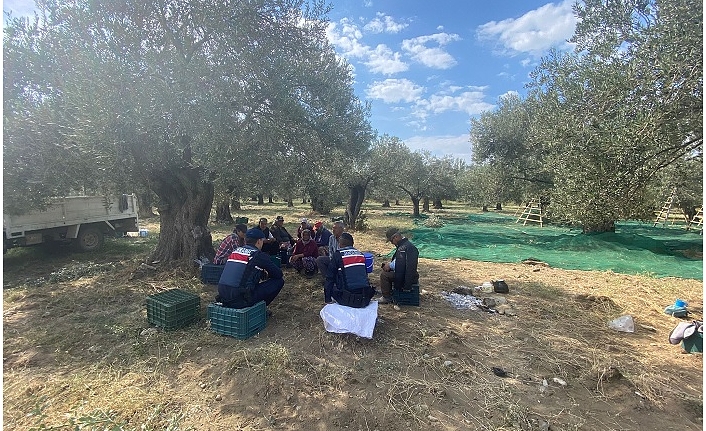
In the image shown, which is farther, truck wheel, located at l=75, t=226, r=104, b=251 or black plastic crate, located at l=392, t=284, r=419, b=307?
truck wheel, located at l=75, t=226, r=104, b=251

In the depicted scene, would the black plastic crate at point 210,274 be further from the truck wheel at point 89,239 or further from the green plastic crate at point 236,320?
the truck wheel at point 89,239

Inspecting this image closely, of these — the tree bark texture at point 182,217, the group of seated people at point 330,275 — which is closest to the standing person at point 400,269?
the group of seated people at point 330,275

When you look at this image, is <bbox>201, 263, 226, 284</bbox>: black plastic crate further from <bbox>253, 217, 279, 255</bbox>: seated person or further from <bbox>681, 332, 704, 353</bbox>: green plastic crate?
<bbox>681, 332, 704, 353</bbox>: green plastic crate

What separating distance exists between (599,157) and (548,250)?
28.0 ft

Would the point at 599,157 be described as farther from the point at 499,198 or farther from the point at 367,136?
the point at 499,198

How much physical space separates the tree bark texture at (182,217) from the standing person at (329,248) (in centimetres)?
321

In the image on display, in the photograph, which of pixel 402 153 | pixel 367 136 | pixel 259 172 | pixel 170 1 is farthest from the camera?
pixel 402 153

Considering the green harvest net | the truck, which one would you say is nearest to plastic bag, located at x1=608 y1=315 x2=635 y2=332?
the green harvest net

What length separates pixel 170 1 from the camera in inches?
250

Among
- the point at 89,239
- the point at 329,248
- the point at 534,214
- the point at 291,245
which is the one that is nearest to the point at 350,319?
the point at 329,248

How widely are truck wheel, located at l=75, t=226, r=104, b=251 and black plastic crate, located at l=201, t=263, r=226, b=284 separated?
683 cm

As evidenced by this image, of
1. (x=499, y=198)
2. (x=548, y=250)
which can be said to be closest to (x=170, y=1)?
(x=548, y=250)

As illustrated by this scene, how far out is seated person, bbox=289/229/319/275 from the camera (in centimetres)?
816

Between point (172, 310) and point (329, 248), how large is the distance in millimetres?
3856
